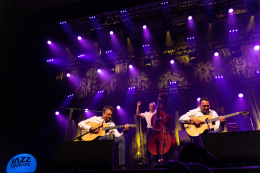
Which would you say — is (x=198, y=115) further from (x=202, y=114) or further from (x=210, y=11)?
(x=210, y=11)

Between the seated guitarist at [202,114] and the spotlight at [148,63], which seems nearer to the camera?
the seated guitarist at [202,114]

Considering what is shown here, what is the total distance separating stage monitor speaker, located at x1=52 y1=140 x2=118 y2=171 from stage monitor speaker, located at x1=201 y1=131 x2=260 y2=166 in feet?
4.27

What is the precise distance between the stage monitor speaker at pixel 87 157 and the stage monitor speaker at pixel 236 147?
130 centimetres

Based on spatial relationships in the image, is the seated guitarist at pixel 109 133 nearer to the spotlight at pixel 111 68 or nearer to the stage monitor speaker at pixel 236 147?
the stage monitor speaker at pixel 236 147

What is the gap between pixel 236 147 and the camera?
6.43ft

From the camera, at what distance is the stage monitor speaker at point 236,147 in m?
1.89

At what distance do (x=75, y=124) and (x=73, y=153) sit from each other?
7420 millimetres

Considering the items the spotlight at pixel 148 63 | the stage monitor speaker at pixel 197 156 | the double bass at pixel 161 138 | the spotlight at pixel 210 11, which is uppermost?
the spotlight at pixel 210 11

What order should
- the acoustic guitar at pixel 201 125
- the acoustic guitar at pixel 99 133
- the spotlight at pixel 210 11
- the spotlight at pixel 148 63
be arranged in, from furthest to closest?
the spotlight at pixel 148 63
the spotlight at pixel 210 11
the acoustic guitar at pixel 99 133
the acoustic guitar at pixel 201 125

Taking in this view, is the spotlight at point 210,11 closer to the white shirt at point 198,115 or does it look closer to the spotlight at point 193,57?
the spotlight at point 193,57

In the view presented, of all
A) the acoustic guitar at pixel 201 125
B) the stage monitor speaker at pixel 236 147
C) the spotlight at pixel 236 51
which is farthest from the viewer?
the spotlight at pixel 236 51

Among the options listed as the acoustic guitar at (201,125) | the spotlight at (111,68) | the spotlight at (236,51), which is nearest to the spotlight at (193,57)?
the spotlight at (236,51)

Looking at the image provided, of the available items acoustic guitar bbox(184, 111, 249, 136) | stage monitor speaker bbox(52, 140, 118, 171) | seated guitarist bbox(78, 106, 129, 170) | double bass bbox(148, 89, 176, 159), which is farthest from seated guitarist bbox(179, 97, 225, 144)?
stage monitor speaker bbox(52, 140, 118, 171)

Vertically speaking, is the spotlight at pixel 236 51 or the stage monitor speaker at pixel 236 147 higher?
the spotlight at pixel 236 51
